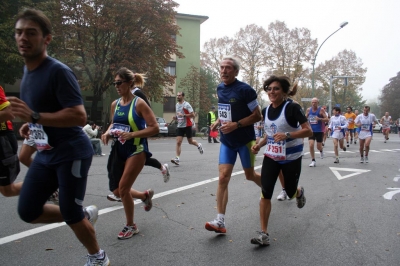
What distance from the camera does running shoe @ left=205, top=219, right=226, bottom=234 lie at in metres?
4.38

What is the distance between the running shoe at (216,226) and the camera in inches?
172

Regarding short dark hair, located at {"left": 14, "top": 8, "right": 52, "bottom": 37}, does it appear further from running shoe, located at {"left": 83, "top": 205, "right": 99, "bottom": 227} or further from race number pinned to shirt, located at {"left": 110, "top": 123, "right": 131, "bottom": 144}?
race number pinned to shirt, located at {"left": 110, "top": 123, "right": 131, "bottom": 144}

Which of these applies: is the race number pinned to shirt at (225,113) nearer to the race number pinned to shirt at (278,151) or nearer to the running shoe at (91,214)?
the race number pinned to shirt at (278,151)

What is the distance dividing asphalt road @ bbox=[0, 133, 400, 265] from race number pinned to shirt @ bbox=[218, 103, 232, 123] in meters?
1.38

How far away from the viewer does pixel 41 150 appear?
3.05 metres

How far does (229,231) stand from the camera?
4699 millimetres

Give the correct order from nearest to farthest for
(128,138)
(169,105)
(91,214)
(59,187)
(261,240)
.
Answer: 1. (59,187)
2. (91,214)
3. (261,240)
4. (128,138)
5. (169,105)

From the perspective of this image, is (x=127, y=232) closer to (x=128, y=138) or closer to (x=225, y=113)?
(x=128, y=138)

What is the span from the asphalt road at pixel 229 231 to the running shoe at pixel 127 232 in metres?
0.07

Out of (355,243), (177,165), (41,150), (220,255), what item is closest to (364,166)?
(177,165)

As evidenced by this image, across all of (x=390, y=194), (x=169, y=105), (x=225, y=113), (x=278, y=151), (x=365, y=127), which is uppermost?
(x=169, y=105)

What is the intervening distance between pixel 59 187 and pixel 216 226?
203 centimetres

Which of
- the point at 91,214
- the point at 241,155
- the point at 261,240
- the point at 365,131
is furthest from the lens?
the point at 365,131

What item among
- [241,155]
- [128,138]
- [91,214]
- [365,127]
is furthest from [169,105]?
[91,214]
